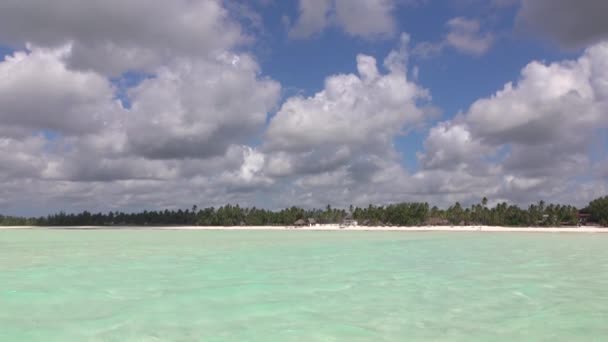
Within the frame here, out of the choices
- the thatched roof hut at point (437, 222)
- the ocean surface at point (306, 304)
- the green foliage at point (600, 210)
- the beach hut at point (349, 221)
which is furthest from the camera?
the beach hut at point (349, 221)

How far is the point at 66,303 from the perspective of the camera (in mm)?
14664

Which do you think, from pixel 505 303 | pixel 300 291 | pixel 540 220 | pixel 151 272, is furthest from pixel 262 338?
pixel 540 220

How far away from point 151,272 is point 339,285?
33.0 ft

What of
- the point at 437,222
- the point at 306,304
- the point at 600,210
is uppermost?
the point at 600,210

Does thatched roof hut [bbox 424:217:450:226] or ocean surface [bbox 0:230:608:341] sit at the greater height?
thatched roof hut [bbox 424:217:450:226]

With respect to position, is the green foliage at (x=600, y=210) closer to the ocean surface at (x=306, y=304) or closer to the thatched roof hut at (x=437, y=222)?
the thatched roof hut at (x=437, y=222)

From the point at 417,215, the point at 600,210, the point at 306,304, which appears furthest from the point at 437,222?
the point at 306,304

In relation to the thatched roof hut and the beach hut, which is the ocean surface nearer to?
the thatched roof hut

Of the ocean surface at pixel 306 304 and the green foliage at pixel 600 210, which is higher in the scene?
the green foliage at pixel 600 210

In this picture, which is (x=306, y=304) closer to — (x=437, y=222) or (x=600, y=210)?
(x=600, y=210)

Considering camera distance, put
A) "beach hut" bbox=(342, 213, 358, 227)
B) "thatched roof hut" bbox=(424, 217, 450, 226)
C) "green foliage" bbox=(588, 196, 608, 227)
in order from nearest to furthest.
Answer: "green foliage" bbox=(588, 196, 608, 227) < "thatched roof hut" bbox=(424, 217, 450, 226) < "beach hut" bbox=(342, 213, 358, 227)

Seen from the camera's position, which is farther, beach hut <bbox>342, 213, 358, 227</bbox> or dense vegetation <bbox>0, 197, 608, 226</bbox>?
beach hut <bbox>342, 213, 358, 227</bbox>

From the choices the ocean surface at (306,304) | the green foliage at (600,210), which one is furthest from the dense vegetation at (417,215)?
the ocean surface at (306,304)

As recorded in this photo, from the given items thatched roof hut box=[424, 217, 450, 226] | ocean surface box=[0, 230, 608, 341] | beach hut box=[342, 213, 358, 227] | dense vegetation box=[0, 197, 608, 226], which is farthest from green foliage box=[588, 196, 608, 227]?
ocean surface box=[0, 230, 608, 341]
